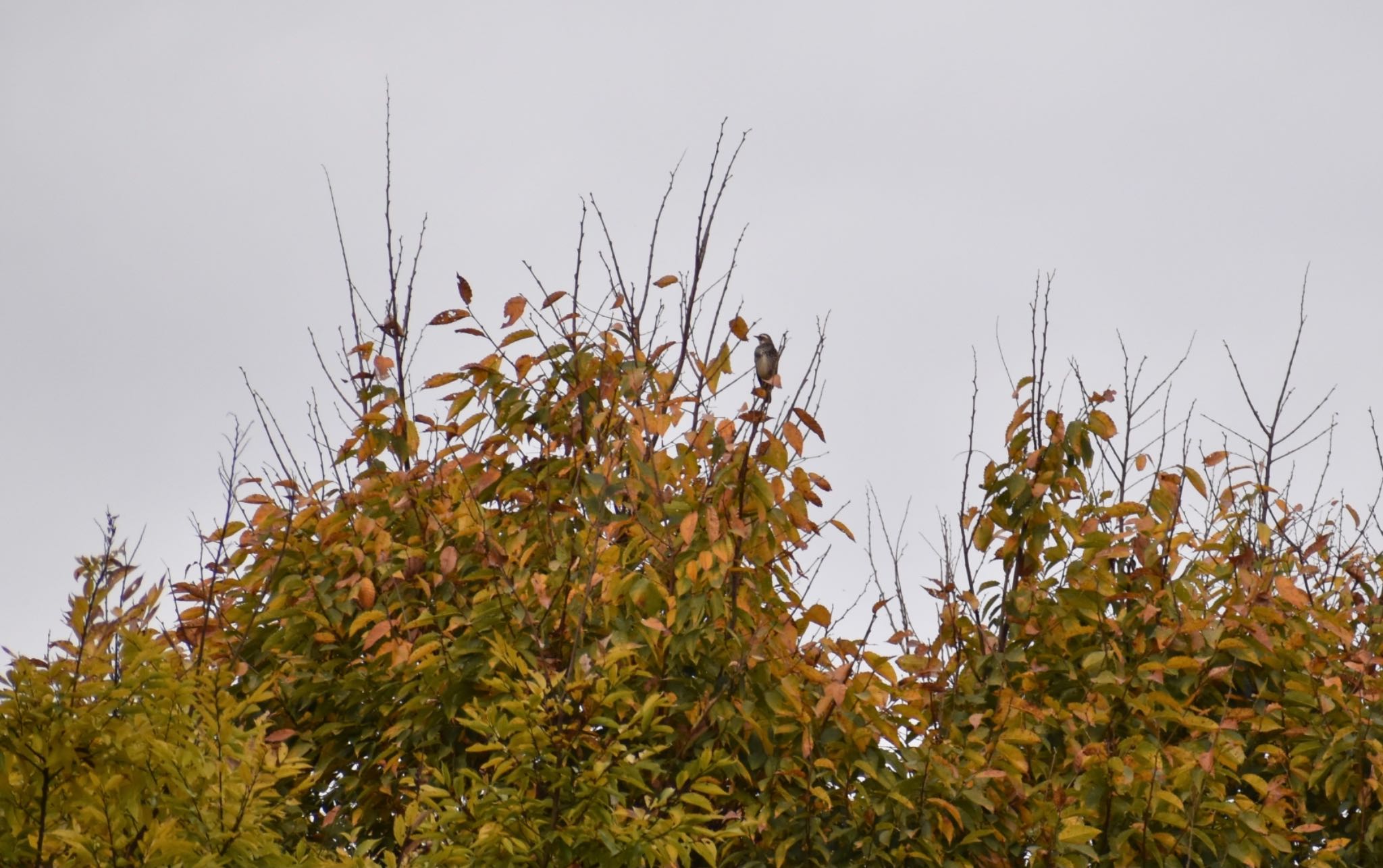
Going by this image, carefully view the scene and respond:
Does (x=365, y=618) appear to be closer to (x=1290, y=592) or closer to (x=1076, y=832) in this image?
(x=1076, y=832)

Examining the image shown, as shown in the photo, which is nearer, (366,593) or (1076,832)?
(1076,832)

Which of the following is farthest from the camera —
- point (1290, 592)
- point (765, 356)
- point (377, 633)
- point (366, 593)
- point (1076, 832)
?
point (765, 356)

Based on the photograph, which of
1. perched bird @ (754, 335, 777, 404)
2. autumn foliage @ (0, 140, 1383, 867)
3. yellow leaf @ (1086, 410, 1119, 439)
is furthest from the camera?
perched bird @ (754, 335, 777, 404)

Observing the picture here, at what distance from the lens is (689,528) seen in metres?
4.13

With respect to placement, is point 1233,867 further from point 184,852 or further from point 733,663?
point 184,852

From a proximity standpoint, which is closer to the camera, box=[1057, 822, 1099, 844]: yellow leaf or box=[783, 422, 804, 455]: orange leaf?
box=[1057, 822, 1099, 844]: yellow leaf

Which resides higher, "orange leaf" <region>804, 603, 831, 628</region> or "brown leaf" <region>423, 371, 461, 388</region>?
"brown leaf" <region>423, 371, 461, 388</region>

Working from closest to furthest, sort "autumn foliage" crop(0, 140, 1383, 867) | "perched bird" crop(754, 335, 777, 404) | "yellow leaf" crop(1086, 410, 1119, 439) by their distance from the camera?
1. "autumn foliage" crop(0, 140, 1383, 867)
2. "yellow leaf" crop(1086, 410, 1119, 439)
3. "perched bird" crop(754, 335, 777, 404)

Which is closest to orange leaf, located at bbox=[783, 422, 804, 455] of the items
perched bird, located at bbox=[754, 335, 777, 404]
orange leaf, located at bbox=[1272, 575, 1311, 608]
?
orange leaf, located at bbox=[1272, 575, 1311, 608]

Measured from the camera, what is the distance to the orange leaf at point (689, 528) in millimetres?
4121

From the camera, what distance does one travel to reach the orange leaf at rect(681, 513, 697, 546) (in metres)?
4.12

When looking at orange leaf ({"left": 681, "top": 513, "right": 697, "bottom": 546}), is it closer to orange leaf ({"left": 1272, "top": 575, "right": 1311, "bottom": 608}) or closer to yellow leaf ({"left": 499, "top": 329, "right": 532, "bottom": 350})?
yellow leaf ({"left": 499, "top": 329, "right": 532, "bottom": 350})

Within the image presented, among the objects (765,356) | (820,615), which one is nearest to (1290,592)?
(820,615)

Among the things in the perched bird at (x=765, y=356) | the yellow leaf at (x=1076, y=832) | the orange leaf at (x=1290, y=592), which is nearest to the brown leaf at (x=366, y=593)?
the yellow leaf at (x=1076, y=832)
